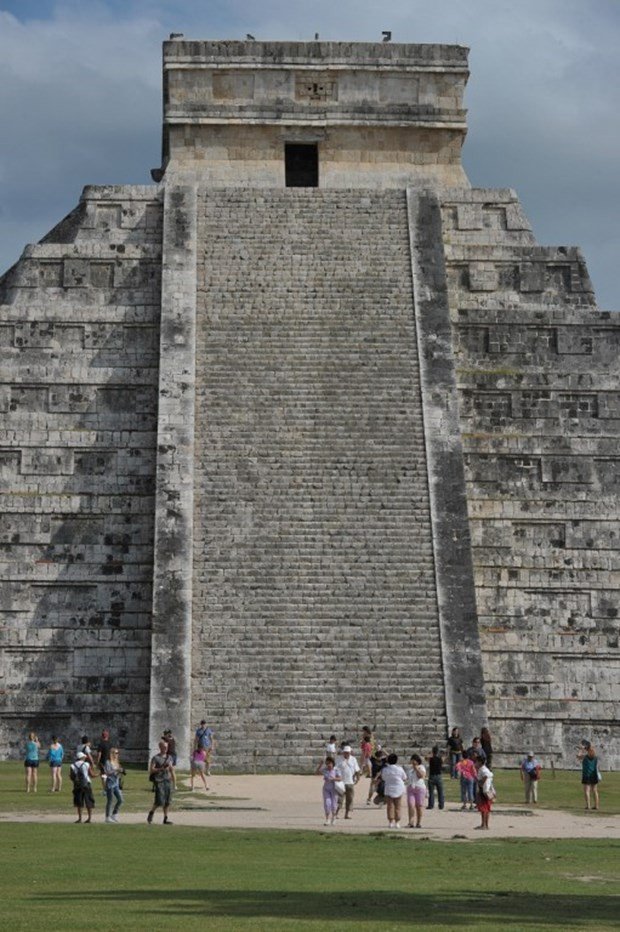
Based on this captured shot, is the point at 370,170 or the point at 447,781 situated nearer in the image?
the point at 447,781

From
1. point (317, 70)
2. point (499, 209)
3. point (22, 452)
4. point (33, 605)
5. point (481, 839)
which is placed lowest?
point (481, 839)

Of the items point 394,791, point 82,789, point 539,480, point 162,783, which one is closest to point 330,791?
point 394,791

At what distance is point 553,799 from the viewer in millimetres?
22531

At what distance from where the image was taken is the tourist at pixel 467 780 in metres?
21.2

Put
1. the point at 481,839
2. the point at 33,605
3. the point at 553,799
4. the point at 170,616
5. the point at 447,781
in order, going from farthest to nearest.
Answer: the point at 33,605
the point at 170,616
the point at 447,781
the point at 553,799
the point at 481,839

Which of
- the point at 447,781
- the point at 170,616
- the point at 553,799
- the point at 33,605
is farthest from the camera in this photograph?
the point at 33,605

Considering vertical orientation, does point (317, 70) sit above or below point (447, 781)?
above

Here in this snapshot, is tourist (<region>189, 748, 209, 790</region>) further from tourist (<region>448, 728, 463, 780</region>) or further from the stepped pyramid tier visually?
tourist (<region>448, 728, 463, 780</region>)

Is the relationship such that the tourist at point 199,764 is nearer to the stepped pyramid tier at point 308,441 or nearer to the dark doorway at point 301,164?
the stepped pyramid tier at point 308,441

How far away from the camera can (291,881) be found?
13.3 m

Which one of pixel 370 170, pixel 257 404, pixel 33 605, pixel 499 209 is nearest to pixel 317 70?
pixel 370 170

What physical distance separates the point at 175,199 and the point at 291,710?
10935 millimetres

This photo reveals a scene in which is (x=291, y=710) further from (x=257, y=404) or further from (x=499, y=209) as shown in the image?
(x=499, y=209)

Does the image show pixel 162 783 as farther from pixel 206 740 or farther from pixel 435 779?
pixel 206 740
